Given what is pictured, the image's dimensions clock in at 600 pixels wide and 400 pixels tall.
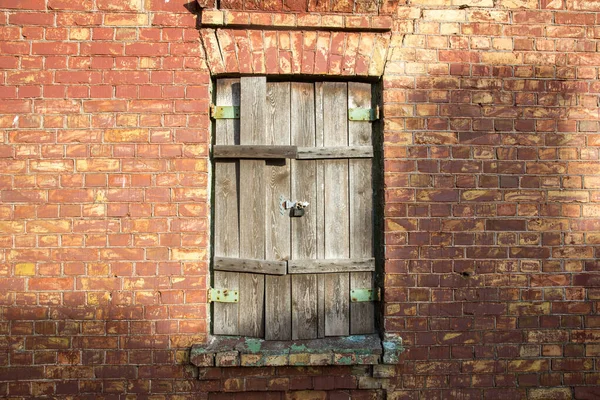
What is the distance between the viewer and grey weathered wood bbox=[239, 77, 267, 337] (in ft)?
8.45

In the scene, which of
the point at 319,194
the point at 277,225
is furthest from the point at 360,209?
the point at 277,225

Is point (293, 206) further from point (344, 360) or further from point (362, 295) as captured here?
point (344, 360)

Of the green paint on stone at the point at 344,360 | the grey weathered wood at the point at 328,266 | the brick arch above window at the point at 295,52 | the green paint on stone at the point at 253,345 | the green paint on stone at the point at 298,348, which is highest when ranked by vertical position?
the brick arch above window at the point at 295,52

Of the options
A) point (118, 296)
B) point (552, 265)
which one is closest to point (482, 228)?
point (552, 265)

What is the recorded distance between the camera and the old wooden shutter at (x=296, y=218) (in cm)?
260

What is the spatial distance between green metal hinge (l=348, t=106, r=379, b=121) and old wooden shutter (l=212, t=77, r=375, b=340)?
31 millimetres

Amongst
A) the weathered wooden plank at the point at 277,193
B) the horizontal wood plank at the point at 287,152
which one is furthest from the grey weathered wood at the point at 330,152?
the weathered wooden plank at the point at 277,193

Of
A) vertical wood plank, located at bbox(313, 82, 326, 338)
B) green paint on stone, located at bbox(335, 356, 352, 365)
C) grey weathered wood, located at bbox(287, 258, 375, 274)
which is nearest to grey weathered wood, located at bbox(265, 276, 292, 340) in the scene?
grey weathered wood, located at bbox(287, 258, 375, 274)

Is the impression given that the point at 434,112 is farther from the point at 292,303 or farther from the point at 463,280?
the point at 292,303

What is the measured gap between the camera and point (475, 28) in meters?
2.57

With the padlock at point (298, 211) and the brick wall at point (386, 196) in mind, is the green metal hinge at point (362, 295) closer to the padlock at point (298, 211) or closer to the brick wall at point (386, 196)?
the brick wall at point (386, 196)

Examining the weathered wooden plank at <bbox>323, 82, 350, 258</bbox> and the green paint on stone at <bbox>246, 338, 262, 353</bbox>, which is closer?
the green paint on stone at <bbox>246, 338, 262, 353</bbox>

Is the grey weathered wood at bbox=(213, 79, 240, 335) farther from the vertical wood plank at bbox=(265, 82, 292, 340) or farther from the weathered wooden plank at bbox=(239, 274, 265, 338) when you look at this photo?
the vertical wood plank at bbox=(265, 82, 292, 340)

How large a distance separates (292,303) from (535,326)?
1.63 m
